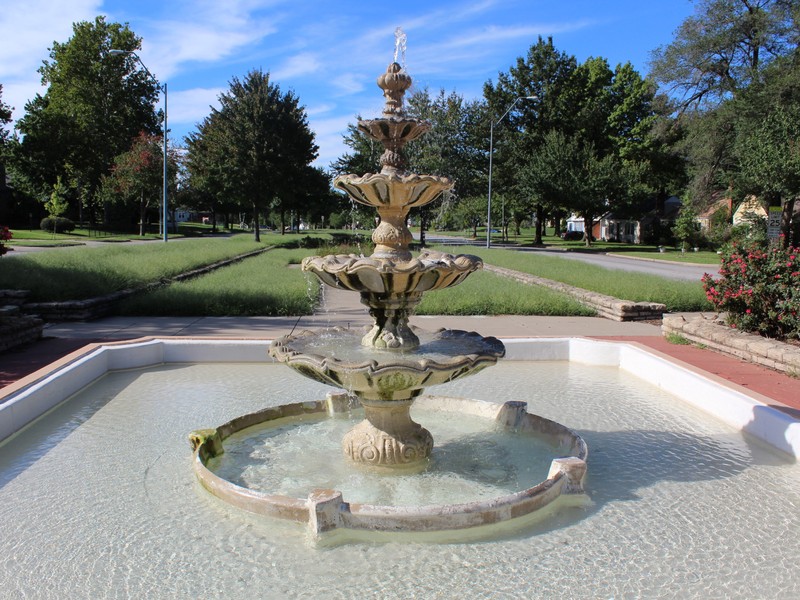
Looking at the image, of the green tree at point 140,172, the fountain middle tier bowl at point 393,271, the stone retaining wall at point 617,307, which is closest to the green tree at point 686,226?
the stone retaining wall at point 617,307

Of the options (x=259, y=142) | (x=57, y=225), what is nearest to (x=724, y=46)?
(x=259, y=142)

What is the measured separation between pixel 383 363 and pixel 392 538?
1268 millimetres

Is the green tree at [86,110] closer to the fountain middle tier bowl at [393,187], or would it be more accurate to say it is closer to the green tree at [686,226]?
the green tree at [686,226]

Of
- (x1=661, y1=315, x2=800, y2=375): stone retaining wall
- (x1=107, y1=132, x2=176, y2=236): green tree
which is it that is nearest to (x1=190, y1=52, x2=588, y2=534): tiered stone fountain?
(x1=661, y1=315, x2=800, y2=375): stone retaining wall

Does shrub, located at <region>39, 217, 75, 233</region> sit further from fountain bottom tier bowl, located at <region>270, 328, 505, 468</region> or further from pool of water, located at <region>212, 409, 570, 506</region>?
fountain bottom tier bowl, located at <region>270, 328, 505, 468</region>

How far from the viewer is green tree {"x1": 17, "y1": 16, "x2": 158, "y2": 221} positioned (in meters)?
51.5

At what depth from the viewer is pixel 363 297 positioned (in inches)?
217

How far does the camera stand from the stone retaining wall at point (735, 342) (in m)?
8.66

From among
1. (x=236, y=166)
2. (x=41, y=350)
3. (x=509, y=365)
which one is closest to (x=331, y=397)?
(x=509, y=365)

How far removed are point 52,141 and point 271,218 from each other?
1733 inches

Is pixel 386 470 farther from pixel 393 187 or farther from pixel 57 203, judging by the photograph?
pixel 57 203

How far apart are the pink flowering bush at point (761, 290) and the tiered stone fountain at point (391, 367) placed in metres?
5.88

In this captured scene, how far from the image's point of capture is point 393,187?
508 centimetres

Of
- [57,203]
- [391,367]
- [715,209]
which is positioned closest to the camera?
[391,367]
